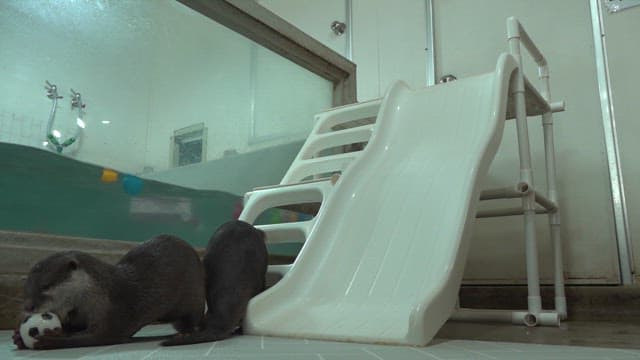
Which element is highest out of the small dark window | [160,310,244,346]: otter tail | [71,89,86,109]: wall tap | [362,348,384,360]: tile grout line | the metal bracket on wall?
the metal bracket on wall

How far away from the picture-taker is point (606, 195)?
2062 mm

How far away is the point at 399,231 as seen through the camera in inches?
53.8

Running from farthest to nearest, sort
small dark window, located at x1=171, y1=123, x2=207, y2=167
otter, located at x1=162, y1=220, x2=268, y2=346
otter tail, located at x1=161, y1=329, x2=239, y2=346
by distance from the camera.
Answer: small dark window, located at x1=171, y1=123, x2=207, y2=167 → otter, located at x1=162, y1=220, x2=268, y2=346 → otter tail, located at x1=161, y1=329, x2=239, y2=346

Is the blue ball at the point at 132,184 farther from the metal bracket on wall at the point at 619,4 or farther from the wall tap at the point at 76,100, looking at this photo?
the metal bracket on wall at the point at 619,4

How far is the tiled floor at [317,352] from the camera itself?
2.57ft

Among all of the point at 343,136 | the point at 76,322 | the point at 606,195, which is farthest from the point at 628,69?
the point at 76,322

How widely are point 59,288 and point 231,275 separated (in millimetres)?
396

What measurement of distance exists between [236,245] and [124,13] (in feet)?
3.16

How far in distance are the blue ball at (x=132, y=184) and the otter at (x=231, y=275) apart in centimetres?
53

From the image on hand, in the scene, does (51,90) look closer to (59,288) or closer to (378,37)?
(59,288)

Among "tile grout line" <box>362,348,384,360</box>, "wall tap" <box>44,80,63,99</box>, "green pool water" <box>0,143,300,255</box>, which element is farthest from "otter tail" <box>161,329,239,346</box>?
"wall tap" <box>44,80,63,99</box>

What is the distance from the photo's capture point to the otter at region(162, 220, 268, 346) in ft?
3.59

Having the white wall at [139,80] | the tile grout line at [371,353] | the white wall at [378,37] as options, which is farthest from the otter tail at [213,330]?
the white wall at [378,37]

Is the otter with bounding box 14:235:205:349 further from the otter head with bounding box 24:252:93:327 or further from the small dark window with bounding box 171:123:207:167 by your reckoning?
the small dark window with bounding box 171:123:207:167
